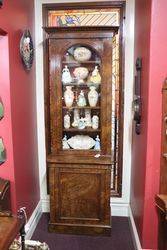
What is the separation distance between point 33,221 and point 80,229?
512 mm

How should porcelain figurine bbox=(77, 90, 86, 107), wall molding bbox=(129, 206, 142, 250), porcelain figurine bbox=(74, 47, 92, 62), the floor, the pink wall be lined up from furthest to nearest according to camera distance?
porcelain figurine bbox=(77, 90, 86, 107), porcelain figurine bbox=(74, 47, 92, 62), the floor, wall molding bbox=(129, 206, 142, 250), the pink wall

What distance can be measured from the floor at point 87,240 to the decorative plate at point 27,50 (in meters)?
1.69

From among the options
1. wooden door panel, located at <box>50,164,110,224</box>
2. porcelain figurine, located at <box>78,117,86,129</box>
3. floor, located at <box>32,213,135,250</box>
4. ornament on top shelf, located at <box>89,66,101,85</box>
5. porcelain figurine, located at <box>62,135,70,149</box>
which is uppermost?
ornament on top shelf, located at <box>89,66,101,85</box>

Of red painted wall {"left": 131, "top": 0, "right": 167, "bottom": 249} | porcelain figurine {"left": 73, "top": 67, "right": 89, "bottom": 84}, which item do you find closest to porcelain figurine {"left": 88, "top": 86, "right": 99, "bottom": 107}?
porcelain figurine {"left": 73, "top": 67, "right": 89, "bottom": 84}

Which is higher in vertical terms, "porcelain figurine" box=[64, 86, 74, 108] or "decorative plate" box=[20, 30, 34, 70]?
"decorative plate" box=[20, 30, 34, 70]

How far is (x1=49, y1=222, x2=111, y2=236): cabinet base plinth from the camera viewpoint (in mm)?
2711

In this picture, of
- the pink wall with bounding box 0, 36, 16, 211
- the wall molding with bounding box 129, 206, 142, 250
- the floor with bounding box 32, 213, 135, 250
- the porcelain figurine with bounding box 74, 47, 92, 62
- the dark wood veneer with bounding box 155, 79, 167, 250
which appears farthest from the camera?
the porcelain figurine with bounding box 74, 47, 92, 62

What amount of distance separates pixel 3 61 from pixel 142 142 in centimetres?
135

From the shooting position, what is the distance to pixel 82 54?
107 inches

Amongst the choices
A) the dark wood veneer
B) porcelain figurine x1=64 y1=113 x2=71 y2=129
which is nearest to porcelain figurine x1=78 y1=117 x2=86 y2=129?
porcelain figurine x1=64 y1=113 x2=71 y2=129

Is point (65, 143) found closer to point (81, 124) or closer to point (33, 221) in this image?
point (81, 124)

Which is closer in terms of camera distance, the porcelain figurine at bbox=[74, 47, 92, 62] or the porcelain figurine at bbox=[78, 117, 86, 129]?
the porcelain figurine at bbox=[74, 47, 92, 62]

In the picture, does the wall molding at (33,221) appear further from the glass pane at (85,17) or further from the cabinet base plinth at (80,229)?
the glass pane at (85,17)

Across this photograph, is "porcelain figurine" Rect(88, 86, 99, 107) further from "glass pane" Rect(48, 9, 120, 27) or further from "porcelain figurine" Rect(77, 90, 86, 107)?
"glass pane" Rect(48, 9, 120, 27)
